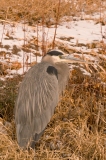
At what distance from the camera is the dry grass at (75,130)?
2589mm

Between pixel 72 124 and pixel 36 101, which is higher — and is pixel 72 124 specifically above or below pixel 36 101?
below

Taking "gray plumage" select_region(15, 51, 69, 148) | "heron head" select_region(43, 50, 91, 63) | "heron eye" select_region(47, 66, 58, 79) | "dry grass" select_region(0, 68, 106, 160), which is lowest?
"dry grass" select_region(0, 68, 106, 160)

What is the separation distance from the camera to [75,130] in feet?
9.25

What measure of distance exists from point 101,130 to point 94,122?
0.25m

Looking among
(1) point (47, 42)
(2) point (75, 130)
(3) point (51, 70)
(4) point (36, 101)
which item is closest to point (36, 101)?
(4) point (36, 101)

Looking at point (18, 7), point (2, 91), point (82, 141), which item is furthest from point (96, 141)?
point (18, 7)

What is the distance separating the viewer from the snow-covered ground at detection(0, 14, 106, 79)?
4086 mm

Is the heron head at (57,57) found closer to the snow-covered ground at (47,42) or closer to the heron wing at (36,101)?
the heron wing at (36,101)

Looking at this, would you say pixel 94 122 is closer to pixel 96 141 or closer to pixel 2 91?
pixel 96 141

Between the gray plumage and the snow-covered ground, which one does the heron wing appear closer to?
the gray plumage

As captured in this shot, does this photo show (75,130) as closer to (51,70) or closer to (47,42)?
(51,70)

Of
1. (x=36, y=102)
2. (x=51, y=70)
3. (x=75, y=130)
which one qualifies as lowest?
(x=75, y=130)

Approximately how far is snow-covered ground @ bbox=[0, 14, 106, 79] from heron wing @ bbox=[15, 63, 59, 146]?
0.93 m

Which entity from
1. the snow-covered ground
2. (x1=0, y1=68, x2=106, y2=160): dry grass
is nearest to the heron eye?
(x1=0, y1=68, x2=106, y2=160): dry grass
